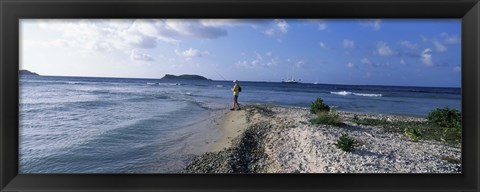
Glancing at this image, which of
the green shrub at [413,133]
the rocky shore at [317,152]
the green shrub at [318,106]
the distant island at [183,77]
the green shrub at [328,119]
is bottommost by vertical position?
the rocky shore at [317,152]

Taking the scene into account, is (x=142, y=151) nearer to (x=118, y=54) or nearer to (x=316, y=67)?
(x=118, y=54)

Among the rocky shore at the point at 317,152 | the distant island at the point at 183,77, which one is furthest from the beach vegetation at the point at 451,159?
the distant island at the point at 183,77

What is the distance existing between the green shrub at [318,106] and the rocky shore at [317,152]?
0.08 m

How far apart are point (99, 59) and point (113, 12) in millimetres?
934

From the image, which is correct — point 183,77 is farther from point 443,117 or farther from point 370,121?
point 443,117

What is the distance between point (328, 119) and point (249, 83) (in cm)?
77

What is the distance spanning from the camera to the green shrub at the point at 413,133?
85.5 inches

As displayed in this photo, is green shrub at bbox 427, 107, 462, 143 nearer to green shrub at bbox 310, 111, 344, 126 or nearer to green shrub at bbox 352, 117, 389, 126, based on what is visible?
green shrub at bbox 352, 117, 389, 126

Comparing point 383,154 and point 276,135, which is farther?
point 276,135

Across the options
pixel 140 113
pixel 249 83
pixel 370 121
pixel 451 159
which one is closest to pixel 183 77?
pixel 249 83

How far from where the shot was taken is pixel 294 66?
6.86 ft

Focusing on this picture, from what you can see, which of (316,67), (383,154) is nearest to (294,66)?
(316,67)

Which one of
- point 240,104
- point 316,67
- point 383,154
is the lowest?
point 383,154

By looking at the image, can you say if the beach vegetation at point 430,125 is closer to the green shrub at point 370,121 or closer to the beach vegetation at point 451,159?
the green shrub at point 370,121
